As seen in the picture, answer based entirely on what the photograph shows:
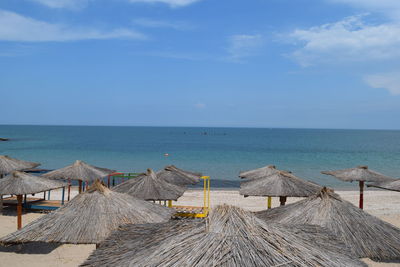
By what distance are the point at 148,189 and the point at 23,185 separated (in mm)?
4110

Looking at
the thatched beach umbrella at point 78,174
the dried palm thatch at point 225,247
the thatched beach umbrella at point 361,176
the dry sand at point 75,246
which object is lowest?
the dry sand at point 75,246

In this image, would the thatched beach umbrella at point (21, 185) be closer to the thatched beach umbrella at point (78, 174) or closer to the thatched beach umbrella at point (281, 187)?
the thatched beach umbrella at point (78, 174)

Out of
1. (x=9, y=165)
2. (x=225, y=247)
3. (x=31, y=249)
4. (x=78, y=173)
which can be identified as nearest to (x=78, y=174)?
(x=78, y=173)

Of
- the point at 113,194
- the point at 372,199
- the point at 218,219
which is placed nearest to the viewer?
the point at 218,219

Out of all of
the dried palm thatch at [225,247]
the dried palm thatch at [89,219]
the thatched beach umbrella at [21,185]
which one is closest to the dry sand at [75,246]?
the thatched beach umbrella at [21,185]

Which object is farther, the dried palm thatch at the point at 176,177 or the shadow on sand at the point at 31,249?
the dried palm thatch at the point at 176,177

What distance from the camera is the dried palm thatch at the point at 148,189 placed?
36.3 feet

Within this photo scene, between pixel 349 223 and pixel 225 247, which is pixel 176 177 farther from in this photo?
pixel 225 247

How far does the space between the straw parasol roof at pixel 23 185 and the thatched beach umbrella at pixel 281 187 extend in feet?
21.8

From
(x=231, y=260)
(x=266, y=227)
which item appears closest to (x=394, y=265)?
(x=266, y=227)

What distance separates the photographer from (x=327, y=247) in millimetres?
4328

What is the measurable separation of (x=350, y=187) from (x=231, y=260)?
2492 centimetres

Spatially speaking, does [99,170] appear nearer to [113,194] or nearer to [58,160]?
[113,194]

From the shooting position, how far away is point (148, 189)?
36.9 feet
